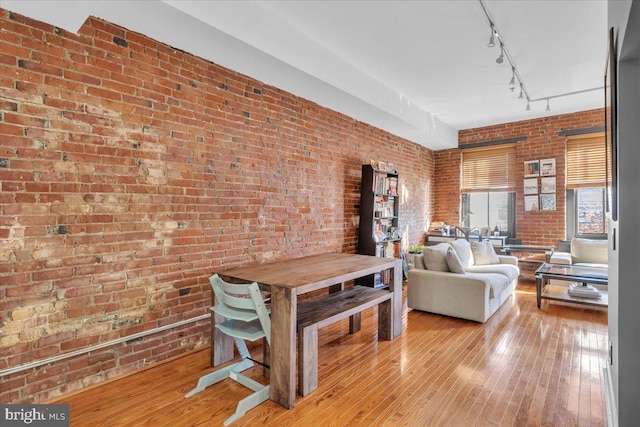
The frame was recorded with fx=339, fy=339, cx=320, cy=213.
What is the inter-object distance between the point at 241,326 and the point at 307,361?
1.82 feet

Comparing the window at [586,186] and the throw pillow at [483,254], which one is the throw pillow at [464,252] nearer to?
the throw pillow at [483,254]

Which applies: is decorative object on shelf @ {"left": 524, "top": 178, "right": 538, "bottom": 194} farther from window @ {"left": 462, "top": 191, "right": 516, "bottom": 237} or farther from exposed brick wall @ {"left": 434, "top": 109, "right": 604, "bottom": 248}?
window @ {"left": 462, "top": 191, "right": 516, "bottom": 237}

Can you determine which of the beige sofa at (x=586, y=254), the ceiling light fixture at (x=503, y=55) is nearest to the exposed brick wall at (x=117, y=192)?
the ceiling light fixture at (x=503, y=55)

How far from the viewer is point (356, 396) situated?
2.34m

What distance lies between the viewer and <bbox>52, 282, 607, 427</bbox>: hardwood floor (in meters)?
2.10

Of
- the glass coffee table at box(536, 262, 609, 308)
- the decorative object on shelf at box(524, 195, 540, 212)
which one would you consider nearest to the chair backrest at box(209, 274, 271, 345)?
the glass coffee table at box(536, 262, 609, 308)

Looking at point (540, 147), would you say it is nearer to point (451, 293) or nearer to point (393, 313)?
point (451, 293)

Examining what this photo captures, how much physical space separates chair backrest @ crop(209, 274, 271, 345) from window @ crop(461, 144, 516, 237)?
564 cm

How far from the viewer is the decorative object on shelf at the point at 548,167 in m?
5.96

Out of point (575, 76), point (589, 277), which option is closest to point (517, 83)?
point (575, 76)

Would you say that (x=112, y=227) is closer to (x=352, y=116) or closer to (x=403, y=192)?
(x=352, y=116)

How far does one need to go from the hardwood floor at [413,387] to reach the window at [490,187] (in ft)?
11.2

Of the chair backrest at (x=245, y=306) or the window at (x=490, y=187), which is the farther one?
the window at (x=490, y=187)

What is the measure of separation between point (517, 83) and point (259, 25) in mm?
3558
